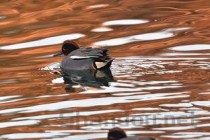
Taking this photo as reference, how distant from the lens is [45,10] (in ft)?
78.8

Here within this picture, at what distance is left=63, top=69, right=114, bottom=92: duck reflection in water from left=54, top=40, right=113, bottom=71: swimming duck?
89 millimetres

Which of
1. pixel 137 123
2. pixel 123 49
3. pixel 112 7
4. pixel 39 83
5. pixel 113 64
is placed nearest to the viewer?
pixel 137 123

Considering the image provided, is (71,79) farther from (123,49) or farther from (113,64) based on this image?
(123,49)

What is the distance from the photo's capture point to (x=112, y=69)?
16938mm

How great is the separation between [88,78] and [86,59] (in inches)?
29.4

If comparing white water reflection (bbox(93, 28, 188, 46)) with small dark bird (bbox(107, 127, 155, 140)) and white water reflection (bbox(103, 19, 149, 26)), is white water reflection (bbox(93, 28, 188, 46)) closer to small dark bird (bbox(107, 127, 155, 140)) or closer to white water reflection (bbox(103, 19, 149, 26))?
white water reflection (bbox(103, 19, 149, 26))

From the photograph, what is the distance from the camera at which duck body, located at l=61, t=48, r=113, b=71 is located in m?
16.9

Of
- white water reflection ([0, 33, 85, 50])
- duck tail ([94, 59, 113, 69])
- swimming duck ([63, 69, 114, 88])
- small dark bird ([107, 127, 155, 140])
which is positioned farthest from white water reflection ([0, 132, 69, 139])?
white water reflection ([0, 33, 85, 50])

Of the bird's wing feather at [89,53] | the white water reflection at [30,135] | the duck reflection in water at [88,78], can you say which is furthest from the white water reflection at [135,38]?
the white water reflection at [30,135]

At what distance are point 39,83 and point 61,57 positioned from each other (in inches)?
148

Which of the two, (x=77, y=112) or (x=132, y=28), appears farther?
(x=132, y=28)

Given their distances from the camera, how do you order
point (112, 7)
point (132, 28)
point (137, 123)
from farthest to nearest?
point (112, 7) → point (132, 28) → point (137, 123)

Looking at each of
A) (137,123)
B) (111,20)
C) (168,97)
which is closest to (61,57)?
(111,20)

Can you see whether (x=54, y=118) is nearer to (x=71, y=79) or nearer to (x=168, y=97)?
(x=168, y=97)
